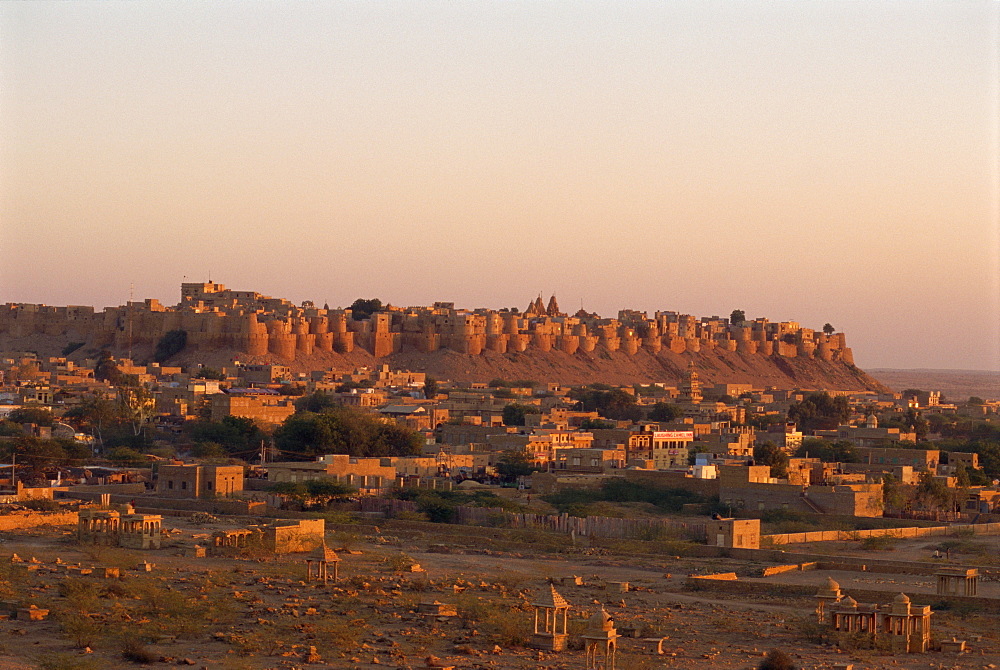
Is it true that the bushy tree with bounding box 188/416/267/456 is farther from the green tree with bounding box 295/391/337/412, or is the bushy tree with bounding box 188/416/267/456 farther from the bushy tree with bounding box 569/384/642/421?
the bushy tree with bounding box 569/384/642/421

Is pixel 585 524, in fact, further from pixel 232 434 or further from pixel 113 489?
pixel 232 434

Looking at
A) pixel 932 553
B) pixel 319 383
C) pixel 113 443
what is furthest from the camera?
pixel 319 383

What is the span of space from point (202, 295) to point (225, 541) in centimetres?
7535

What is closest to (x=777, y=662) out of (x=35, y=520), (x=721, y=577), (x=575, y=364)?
(x=721, y=577)

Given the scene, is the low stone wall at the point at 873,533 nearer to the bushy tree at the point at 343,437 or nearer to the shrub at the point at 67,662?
the shrub at the point at 67,662

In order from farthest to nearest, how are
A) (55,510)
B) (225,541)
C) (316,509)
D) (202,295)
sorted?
Result: 1. (202,295)
2. (316,509)
3. (55,510)
4. (225,541)

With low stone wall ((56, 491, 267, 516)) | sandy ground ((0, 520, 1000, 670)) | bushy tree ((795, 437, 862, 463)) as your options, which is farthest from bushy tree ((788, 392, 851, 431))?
sandy ground ((0, 520, 1000, 670))

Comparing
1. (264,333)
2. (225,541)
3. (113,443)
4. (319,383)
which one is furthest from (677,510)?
(264,333)

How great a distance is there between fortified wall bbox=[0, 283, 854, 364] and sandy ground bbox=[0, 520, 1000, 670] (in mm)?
56964

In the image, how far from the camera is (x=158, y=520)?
27.7 metres

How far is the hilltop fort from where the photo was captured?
278 ft

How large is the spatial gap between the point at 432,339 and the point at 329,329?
497cm

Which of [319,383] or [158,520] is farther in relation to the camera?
[319,383]

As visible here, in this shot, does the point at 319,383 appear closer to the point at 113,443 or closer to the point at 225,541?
the point at 113,443
